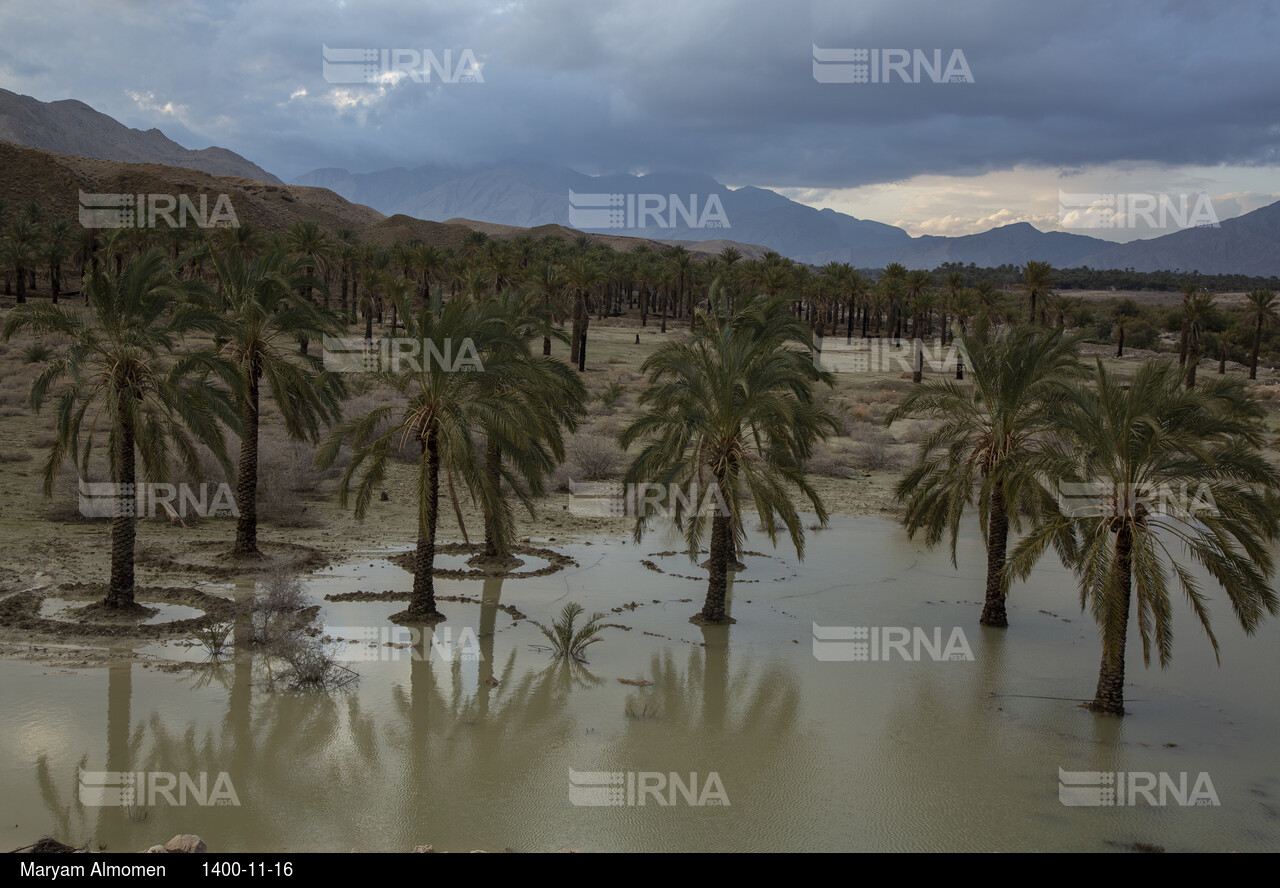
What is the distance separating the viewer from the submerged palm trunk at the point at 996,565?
1745 centimetres

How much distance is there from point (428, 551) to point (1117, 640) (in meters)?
11.2

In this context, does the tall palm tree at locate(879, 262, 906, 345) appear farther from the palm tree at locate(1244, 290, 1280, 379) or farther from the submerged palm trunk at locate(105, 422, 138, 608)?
the submerged palm trunk at locate(105, 422, 138, 608)

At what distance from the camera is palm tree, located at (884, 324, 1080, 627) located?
1605 centimetres

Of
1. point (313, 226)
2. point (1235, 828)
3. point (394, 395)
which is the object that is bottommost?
point (1235, 828)

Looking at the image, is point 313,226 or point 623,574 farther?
point 313,226

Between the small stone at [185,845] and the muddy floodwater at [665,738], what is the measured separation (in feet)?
3.03

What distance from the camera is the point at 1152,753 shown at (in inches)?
489

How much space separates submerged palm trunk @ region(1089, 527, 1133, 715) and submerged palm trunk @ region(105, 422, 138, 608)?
15.4 meters

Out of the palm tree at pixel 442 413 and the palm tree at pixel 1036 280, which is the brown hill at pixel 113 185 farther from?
the palm tree at pixel 442 413

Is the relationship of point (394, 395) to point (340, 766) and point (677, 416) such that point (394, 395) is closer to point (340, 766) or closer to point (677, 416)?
point (677, 416)

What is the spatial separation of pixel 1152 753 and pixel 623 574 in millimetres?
11323

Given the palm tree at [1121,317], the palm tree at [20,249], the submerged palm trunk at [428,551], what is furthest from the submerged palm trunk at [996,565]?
the palm tree at [1121,317]

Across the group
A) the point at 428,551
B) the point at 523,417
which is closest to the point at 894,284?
the point at 523,417
